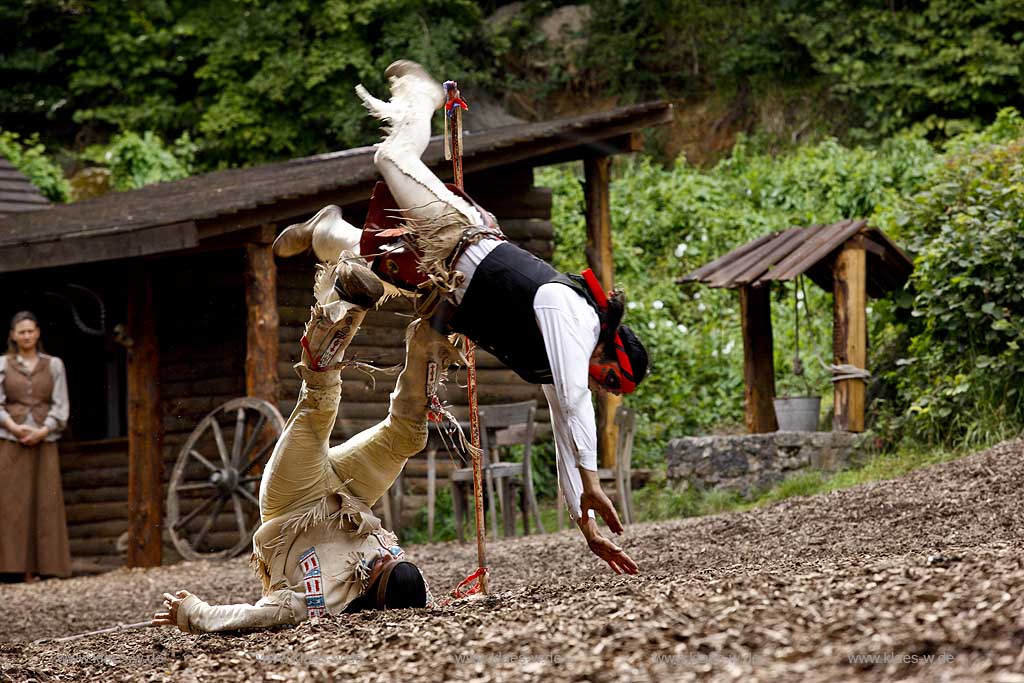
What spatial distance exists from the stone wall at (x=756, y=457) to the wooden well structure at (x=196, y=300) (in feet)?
3.70

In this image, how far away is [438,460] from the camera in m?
11.2

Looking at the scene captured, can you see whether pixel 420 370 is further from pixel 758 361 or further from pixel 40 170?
pixel 40 170

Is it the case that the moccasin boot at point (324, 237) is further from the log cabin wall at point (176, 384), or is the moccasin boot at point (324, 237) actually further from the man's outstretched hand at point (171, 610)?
the log cabin wall at point (176, 384)

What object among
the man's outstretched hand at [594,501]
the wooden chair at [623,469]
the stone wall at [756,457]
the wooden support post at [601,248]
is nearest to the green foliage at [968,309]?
the stone wall at [756,457]

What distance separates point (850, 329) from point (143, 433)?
5255 millimetres

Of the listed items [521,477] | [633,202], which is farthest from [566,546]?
[633,202]

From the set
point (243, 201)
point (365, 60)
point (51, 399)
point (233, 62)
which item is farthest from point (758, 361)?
point (233, 62)

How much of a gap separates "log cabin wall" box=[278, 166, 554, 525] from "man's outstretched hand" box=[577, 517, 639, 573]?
216 inches

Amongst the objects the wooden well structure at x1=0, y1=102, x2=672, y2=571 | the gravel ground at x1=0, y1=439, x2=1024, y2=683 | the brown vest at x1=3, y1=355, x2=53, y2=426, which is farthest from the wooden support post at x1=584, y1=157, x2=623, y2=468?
the gravel ground at x1=0, y1=439, x2=1024, y2=683

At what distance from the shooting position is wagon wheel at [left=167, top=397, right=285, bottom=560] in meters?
9.43

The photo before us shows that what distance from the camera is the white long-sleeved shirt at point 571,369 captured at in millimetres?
4352

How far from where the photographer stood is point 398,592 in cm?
448
